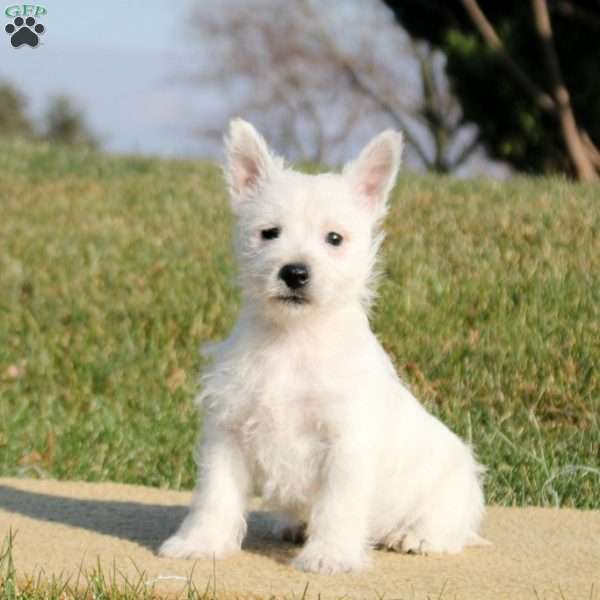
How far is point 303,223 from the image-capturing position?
186 inches

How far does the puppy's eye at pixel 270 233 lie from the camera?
477 centimetres

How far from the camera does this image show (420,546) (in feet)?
17.4

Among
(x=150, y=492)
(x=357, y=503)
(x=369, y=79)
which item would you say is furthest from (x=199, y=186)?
(x=369, y=79)

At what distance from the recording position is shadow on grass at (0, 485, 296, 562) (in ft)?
17.9

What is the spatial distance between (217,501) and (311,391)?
60 cm

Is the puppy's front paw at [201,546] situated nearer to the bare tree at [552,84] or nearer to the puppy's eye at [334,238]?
the puppy's eye at [334,238]

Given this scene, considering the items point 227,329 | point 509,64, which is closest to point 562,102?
point 509,64

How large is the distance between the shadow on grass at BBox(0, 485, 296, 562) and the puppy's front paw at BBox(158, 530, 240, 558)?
0.26m

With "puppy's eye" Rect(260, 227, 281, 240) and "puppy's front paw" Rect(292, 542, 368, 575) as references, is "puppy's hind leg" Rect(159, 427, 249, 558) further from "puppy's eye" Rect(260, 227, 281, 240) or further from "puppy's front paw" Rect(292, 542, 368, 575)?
"puppy's eye" Rect(260, 227, 281, 240)

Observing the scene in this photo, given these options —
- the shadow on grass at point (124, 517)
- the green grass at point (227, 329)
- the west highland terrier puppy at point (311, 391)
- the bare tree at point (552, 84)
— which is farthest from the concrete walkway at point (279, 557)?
the bare tree at point (552, 84)

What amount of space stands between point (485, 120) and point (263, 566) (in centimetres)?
1802

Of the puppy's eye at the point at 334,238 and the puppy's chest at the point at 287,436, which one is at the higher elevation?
the puppy's eye at the point at 334,238

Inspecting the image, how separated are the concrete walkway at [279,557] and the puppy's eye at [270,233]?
1.36m

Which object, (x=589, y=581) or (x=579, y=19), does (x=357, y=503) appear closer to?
(x=589, y=581)
